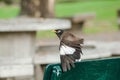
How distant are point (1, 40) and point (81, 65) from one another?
152 inches

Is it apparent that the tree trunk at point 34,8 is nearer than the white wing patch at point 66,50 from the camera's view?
No

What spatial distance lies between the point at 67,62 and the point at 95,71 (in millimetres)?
214

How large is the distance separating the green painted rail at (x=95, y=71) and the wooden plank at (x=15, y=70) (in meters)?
3.13

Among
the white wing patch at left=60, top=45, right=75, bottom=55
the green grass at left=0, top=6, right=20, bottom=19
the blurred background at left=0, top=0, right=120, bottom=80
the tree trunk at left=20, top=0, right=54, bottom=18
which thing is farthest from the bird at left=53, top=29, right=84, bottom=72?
the green grass at left=0, top=6, right=20, bottom=19

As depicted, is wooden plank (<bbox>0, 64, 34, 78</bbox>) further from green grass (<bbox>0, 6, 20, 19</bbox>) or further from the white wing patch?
green grass (<bbox>0, 6, 20, 19</bbox>)

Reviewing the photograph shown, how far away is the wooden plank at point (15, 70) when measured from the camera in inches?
277

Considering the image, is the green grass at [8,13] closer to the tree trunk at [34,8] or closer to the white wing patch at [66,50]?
the tree trunk at [34,8]

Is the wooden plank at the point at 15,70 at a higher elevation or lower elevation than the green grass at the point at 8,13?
lower

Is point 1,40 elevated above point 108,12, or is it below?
below

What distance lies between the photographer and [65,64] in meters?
3.97

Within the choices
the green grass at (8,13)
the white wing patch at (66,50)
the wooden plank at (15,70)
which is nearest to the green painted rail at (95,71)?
the white wing patch at (66,50)

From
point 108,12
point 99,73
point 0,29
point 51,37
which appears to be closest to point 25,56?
point 0,29

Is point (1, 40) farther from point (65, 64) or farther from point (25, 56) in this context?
point (65, 64)

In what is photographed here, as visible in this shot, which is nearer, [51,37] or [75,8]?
[51,37]
